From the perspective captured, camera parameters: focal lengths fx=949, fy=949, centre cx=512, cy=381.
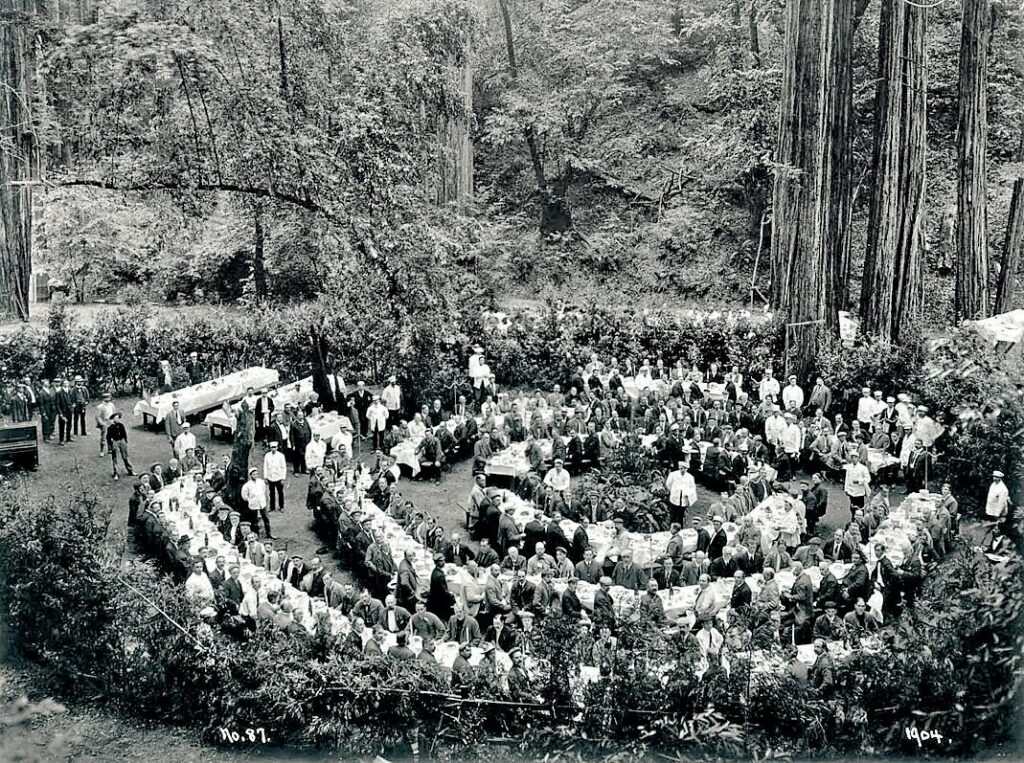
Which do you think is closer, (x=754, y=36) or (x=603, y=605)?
(x=603, y=605)

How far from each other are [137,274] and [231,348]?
7.80 metres

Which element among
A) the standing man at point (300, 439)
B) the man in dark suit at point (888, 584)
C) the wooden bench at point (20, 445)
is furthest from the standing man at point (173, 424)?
the man in dark suit at point (888, 584)

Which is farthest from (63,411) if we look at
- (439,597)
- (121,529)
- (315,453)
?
(439,597)

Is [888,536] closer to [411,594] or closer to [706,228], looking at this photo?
[411,594]

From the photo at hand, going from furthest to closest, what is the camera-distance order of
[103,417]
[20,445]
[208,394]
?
[208,394]
[103,417]
[20,445]

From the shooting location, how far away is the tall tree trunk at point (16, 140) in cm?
1490

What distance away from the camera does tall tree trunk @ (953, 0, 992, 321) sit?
2427 cm

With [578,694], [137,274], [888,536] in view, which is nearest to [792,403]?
[888,536]

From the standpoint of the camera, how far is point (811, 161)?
2289 centimetres

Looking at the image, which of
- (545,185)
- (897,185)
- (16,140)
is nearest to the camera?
(16,140)

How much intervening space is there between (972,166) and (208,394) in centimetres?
2010

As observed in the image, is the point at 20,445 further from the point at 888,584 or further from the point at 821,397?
the point at 821,397

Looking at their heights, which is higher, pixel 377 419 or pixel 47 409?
pixel 47 409

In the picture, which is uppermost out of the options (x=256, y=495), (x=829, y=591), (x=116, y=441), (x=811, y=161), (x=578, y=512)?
(x=811, y=161)
